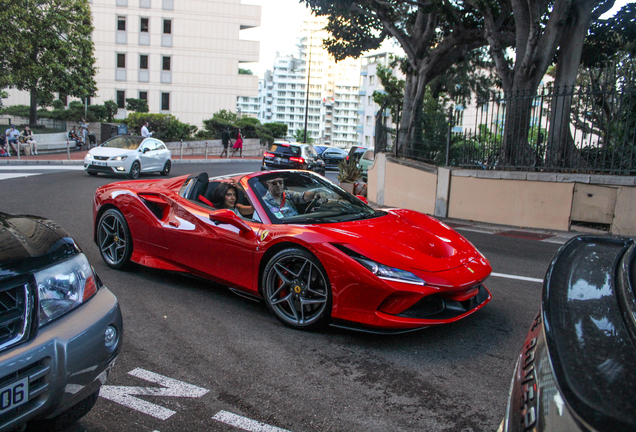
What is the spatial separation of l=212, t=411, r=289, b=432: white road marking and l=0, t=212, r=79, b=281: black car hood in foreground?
120cm

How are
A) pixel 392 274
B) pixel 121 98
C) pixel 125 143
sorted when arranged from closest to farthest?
1. pixel 392 274
2. pixel 125 143
3. pixel 121 98

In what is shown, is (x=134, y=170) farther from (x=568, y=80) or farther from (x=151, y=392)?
(x=151, y=392)

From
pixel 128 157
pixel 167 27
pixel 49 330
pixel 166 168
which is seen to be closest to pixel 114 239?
pixel 49 330

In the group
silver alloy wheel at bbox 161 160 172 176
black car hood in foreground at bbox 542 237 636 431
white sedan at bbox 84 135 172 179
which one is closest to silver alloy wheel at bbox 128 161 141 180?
white sedan at bbox 84 135 172 179

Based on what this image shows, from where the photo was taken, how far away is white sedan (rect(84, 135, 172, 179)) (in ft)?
59.5

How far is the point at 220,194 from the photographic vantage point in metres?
5.33

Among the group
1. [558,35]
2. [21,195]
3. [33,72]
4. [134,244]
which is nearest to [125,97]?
[33,72]

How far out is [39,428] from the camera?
244 centimetres

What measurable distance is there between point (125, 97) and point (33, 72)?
20412 millimetres

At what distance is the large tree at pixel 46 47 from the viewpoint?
27531 mm

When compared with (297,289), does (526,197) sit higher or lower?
higher

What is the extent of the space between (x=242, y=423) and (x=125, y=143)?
17.9 m

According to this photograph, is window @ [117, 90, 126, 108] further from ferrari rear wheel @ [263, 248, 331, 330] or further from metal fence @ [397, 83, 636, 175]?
ferrari rear wheel @ [263, 248, 331, 330]

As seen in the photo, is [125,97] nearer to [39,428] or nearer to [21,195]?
[21,195]
